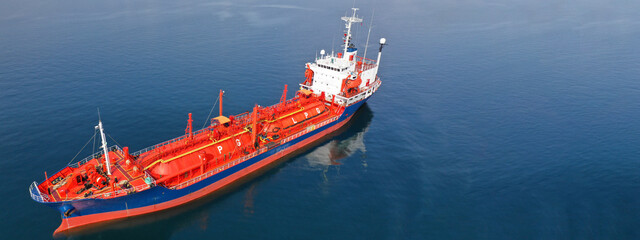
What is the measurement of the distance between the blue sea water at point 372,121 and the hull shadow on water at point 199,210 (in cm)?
22

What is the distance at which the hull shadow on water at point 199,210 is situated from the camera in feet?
108

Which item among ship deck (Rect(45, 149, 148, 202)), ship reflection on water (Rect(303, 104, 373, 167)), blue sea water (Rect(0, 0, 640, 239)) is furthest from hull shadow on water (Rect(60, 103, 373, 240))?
ship deck (Rect(45, 149, 148, 202))

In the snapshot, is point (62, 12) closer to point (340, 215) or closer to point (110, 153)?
point (110, 153)

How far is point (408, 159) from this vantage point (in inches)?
1850

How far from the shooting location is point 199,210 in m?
36.7

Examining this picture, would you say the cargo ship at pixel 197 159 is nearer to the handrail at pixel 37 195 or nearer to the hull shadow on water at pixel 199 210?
the handrail at pixel 37 195

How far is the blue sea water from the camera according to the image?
35.7 m

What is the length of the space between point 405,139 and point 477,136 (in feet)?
37.6

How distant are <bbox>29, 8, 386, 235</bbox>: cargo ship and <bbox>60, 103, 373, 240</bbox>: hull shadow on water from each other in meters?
0.63

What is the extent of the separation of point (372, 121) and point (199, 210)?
32.5m

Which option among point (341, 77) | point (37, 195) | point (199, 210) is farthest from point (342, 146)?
point (37, 195)

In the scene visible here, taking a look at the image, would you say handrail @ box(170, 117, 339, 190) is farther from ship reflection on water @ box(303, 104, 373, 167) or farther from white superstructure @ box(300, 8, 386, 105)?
white superstructure @ box(300, 8, 386, 105)

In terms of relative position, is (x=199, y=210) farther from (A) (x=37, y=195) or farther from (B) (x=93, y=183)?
(A) (x=37, y=195)

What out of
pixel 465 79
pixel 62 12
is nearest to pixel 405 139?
pixel 465 79
